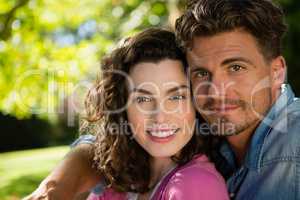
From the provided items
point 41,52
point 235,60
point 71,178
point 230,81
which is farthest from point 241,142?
point 41,52

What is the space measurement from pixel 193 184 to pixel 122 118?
2.41 ft

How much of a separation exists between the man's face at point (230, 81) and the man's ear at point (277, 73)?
0.08 m

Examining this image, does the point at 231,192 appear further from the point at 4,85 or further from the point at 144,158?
the point at 4,85

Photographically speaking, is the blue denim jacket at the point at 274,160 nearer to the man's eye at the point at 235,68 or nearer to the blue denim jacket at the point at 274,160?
the blue denim jacket at the point at 274,160

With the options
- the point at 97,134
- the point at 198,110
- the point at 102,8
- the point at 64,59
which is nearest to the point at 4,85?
the point at 64,59

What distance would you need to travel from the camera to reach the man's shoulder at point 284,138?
2324 millimetres

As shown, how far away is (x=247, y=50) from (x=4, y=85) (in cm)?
621

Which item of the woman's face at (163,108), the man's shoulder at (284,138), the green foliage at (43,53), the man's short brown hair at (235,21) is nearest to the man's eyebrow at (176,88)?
the woman's face at (163,108)

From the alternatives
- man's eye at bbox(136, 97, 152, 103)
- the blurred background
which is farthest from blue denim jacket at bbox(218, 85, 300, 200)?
the blurred background

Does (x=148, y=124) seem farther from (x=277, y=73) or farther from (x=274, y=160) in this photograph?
(x=277, y=73)

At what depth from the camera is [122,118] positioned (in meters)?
2.83

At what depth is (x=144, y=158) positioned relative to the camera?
2.80m

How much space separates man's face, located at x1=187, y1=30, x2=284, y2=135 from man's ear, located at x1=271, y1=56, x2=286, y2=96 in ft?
0.26

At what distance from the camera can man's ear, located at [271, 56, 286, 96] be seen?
279 cm
